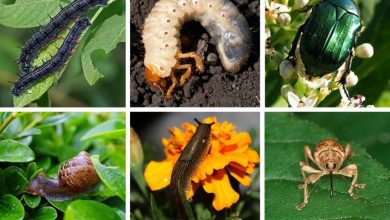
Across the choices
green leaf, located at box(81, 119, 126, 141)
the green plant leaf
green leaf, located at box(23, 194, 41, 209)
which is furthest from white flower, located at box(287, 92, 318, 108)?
green leaf, located at box(23, 194, 41, 209)

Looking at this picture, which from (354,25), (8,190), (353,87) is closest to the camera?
(8,190)

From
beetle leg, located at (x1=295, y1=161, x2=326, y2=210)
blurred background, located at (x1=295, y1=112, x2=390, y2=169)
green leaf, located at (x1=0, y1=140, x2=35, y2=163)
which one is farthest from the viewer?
blurred background, located at (x1=295, y1=112, x2=390, y2=169)

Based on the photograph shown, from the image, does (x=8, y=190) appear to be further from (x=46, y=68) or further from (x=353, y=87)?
(x=353, y=87)

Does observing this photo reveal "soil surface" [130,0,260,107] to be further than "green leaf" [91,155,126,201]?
Yes

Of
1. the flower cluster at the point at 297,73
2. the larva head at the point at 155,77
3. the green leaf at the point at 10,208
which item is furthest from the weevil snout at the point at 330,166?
the green leaf at the point at 10,208

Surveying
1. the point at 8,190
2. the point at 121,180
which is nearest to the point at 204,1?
the point at 121,180

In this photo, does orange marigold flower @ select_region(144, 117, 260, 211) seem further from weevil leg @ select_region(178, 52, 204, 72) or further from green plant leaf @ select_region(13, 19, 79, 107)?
green plant leaf @ select_region(13, 19, 79, 107)
